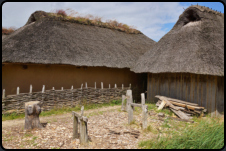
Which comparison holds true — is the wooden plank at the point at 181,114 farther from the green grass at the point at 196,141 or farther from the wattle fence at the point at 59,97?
the wattle fence at the point at 59,97

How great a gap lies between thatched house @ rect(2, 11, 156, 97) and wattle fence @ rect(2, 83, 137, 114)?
35.4 inches

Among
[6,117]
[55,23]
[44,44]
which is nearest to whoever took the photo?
[6,117]

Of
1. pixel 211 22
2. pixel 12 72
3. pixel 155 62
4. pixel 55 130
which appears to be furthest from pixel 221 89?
pixel 12 72

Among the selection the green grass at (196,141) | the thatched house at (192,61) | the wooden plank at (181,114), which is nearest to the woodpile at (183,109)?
the wooden plank at (181,114)

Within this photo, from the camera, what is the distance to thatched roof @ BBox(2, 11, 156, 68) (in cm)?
702

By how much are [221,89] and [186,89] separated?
4.27 feet

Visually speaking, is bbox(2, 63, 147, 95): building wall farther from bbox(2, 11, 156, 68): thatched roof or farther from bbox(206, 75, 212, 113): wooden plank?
bbox(206, 75, 212, 113): wooden plank

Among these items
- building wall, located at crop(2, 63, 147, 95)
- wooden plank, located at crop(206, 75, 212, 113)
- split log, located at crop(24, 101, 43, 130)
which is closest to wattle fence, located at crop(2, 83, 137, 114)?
building wall, located at crop(2, 63, 147, 95)

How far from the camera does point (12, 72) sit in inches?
279

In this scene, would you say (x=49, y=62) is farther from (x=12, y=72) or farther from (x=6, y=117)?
(x=6, y=117)

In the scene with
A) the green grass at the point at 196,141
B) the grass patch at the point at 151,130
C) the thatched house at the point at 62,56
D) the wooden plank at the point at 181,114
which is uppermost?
the thatched house at the point at 62,56

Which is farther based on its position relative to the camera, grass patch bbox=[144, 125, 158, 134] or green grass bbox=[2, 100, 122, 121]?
green grass bbox=[2, 100, 122, 121]

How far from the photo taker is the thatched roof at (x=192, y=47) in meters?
6.50

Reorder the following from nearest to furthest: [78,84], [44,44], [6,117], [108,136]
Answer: [108,136]
[6,117]
[44,44]
[78,84]
